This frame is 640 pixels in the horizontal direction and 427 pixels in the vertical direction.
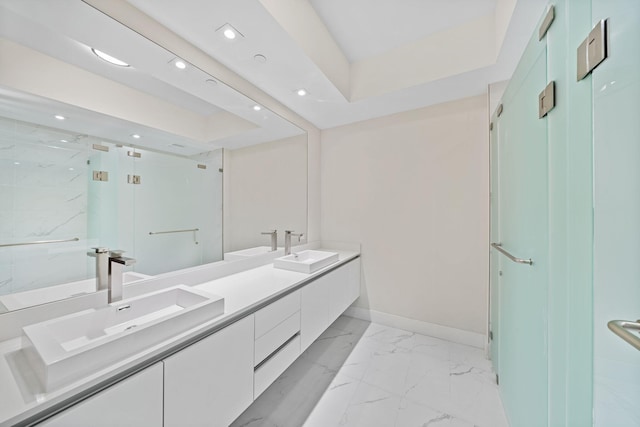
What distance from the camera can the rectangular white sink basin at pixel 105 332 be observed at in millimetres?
668

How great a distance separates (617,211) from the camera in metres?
0.60

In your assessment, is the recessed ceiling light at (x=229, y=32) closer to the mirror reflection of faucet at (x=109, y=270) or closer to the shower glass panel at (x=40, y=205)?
the shower glass panel at (x=40, y=205)

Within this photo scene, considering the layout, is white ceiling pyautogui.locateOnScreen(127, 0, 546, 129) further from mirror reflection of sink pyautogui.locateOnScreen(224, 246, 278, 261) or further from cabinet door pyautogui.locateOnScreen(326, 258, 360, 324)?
cabinet door pyautogui.locateOnScreen(326, 258, 360, 324)

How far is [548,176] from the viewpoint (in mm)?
910

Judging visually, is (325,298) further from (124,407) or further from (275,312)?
(124,407)

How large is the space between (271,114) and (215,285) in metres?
1.57

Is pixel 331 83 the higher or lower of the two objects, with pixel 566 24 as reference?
higher

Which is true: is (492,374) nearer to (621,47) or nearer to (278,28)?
(621,47)

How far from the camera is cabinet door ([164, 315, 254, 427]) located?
89 centimetres

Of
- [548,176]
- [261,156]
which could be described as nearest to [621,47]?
[548,176]

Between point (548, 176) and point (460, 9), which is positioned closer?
point (548, 176)

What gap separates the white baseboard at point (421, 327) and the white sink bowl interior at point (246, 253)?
1.36 metres

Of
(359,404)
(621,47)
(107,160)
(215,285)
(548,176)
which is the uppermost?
(621,47)

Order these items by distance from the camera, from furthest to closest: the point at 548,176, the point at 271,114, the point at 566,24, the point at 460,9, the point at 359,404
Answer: the point at 271,114, the point at 460,9, the point at 359,404, the point at 548,176, the point at 566,24
